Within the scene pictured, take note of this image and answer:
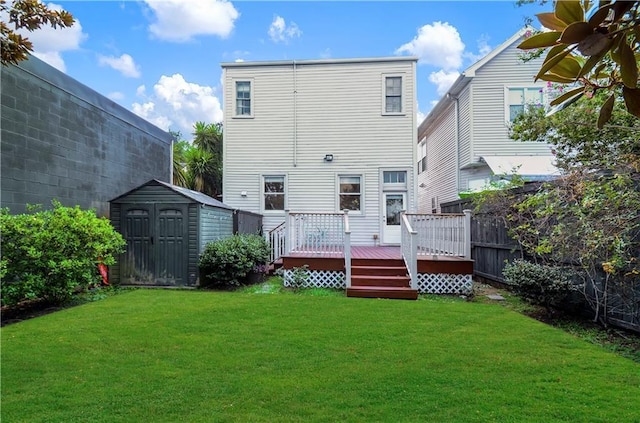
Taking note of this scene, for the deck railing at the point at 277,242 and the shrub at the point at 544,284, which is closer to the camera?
the shrub at the point at 544,284

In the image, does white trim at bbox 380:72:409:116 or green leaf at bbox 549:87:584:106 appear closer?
green leaf at bbox 549:87:584:106

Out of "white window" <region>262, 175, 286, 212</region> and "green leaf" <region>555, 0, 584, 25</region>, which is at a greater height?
"white window" <region>262, 175, 286, 212</region>

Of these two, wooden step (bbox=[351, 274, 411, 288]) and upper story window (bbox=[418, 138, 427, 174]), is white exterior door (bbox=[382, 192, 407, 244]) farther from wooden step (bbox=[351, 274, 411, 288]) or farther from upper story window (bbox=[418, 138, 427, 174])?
upper story window (bbox=[418, 138, 427, 174])

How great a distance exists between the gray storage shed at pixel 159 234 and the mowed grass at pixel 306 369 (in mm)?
2388

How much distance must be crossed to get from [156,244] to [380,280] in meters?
4.90

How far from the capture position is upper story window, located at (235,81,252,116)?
12094 millimetres

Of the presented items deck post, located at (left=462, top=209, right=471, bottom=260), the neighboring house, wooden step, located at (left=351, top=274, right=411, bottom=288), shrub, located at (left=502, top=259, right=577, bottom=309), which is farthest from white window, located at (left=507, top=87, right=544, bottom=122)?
shrub, located at (left=502, top=259, right=577, bottom=309)

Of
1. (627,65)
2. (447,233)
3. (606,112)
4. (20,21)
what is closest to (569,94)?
(606,112)

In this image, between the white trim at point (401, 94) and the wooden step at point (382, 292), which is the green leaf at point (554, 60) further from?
the white trim at point (401, 94)

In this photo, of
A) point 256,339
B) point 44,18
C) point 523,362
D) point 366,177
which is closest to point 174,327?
point 256,339

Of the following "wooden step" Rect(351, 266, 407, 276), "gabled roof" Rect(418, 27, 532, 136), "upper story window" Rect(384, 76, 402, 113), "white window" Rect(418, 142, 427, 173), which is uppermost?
"gabled roof" Rect(418, 27, 532, 136)

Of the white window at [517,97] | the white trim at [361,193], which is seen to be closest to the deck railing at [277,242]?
the white trim at [361,193]

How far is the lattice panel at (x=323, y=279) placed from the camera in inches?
305

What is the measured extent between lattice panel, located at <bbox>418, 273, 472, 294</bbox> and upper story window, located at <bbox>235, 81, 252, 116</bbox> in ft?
26.2
